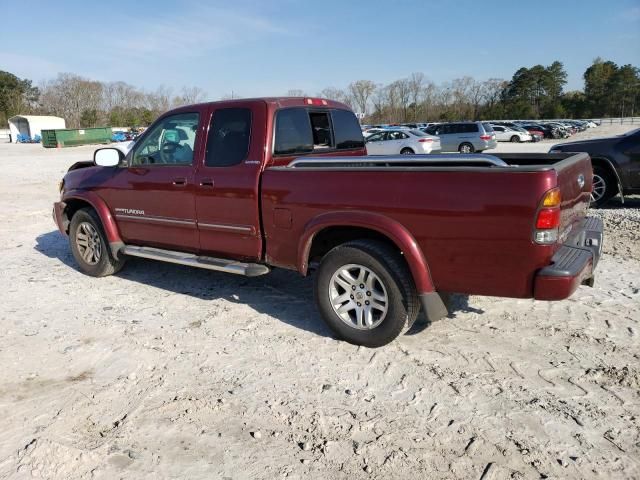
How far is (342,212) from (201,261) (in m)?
1.71

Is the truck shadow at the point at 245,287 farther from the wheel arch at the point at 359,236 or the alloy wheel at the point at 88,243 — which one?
the wheel arch at the point at 359,236

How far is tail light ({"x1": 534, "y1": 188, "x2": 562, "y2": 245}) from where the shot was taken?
10.7 ft

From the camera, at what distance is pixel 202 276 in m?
6.21

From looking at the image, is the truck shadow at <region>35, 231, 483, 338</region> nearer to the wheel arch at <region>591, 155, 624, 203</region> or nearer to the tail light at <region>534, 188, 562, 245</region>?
the tail light at <region>534, 188, 562, 245</region>

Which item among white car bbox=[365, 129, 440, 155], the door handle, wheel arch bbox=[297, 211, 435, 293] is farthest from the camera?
white car bbox=[365, 129, 440, 155]

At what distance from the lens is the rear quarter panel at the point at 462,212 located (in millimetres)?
3312

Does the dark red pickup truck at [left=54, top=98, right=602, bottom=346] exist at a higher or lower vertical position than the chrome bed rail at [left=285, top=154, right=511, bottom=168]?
lower

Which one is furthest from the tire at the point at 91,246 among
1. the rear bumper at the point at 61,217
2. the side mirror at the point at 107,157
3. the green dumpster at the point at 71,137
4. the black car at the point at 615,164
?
the green dumpster at the point at 71,137

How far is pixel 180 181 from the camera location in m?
5.09

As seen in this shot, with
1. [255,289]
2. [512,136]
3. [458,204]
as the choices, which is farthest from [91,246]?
[512,136]

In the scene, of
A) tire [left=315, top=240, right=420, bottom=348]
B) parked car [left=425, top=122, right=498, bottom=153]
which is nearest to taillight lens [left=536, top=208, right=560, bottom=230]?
tire [left=315, top=240, right=420, bottom=348]

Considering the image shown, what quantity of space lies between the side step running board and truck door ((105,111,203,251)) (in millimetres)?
98

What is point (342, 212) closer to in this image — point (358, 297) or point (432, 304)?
point (358, 297)

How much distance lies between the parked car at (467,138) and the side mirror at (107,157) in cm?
2146
